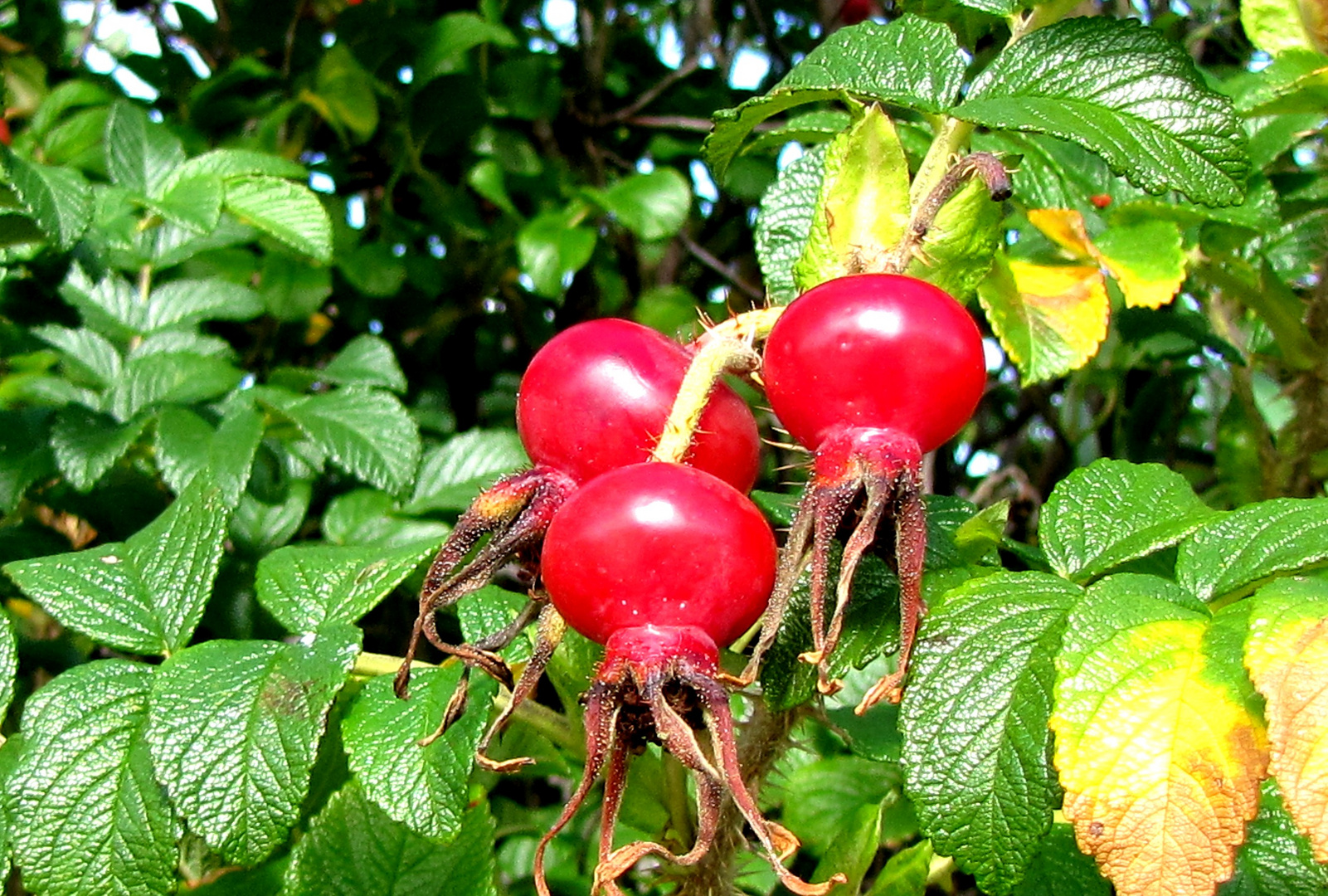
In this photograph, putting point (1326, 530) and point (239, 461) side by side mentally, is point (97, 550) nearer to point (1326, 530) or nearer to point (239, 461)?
point (239, 461)

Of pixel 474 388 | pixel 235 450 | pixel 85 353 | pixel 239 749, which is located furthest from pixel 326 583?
pixel 474 388

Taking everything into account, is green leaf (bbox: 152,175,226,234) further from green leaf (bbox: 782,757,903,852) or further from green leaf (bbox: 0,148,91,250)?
green leaf (bbox: 782,757,903,852)

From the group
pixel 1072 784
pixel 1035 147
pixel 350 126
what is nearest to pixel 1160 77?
pixel 1035 147

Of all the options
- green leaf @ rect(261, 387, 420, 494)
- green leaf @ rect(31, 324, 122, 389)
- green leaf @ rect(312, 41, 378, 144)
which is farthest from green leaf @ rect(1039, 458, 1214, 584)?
green leaf @ rect(312, 41, 378, 144)

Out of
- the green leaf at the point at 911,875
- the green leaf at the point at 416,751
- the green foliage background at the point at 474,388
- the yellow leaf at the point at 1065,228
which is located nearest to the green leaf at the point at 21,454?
the green foliage background at the point at 474,388

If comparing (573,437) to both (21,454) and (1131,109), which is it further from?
(21,454)

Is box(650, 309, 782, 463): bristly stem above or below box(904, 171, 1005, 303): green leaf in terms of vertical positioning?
below

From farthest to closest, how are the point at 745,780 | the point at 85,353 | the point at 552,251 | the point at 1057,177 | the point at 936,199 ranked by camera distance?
1. the point at 552,251
2. the point at 85,353
3. the point at 1057,177
4. the point at 745,780
5. the point at 936,199

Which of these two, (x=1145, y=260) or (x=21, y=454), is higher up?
(x=1145, y=260)
